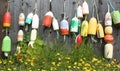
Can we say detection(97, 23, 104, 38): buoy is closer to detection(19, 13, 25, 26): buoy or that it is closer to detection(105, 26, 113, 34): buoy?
detection(105, 26, 113, 34): buoy

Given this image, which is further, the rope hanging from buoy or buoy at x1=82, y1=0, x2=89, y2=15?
buoy at x1=82, y1=0, x2=89, y2=15

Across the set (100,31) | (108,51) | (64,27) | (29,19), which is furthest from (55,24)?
(108,51)

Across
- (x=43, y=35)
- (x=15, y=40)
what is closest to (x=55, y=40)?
(x=43, y=35)

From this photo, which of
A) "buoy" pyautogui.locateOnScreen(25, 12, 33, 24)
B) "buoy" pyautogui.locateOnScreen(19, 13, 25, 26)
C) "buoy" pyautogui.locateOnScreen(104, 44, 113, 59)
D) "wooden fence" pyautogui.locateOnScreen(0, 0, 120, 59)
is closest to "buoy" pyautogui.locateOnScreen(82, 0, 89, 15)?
"wooden fence" pyautogui.locateOnScreen(0, 0, 120, 59)

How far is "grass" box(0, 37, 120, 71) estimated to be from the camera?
5570 millimetres

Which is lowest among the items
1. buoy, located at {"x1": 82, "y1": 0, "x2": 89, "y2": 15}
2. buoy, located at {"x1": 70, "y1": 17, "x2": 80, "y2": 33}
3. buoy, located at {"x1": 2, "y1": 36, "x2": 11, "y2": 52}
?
buoy, located at {"x1": 2, "y1": 36, "x2": 11, "y2": 52}

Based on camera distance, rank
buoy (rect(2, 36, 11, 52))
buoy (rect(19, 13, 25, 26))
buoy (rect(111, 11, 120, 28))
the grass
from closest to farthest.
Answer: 1. the grass
2. buoy (rect(2, 36, 11, 52))
3. buoy (rect(19, 13, 25, 26))
4. buoy (rect(111, 11, 120, 28))

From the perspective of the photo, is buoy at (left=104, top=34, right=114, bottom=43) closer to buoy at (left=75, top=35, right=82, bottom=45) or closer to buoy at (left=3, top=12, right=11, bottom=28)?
buoy at (left=75, top=35, right=82, bottom=45)

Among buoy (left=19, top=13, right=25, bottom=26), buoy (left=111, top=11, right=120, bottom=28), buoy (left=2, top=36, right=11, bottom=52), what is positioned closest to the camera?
buoy (left=2, top=36, right=11, bottom=52)

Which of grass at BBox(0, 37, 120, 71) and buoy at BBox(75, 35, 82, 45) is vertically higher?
buoy at BBox(75, 35, 82, 45)

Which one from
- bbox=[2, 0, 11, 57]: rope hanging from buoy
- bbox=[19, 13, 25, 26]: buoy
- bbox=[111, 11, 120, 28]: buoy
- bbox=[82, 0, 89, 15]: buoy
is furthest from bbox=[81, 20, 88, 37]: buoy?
bbox=[2, 0, 11, 57]: rope hanging from buoy

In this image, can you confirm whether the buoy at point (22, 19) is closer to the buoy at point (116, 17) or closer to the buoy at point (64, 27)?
the buoy at point (64, 27)

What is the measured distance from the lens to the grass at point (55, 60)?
557 cm

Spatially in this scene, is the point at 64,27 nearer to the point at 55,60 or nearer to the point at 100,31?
the point at 100,31
